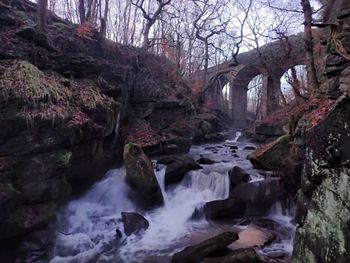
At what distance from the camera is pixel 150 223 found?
25.3 feet

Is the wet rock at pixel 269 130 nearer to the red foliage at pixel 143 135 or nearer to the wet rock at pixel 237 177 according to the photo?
the red foliage at pixel 143 135

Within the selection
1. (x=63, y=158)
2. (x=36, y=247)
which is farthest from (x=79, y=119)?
(x=36, y=247)

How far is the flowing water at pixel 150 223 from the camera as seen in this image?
642 cm

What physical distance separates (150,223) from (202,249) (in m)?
2.27

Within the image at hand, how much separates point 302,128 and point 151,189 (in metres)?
4.38

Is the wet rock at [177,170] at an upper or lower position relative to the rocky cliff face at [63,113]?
lower

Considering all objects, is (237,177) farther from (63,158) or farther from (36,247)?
(36,247)

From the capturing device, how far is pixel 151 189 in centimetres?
845

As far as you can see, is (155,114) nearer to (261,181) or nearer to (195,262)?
(261,181)

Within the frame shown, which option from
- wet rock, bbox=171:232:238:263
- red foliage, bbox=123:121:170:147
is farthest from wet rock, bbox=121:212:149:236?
red foliage, bbox=123:121:170:147

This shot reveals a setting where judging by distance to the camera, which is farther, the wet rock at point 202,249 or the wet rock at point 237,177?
the wet rock at point 237,177

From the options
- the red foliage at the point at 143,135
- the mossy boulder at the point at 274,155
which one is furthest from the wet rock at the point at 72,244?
the mossy boulder at the point at 274,155

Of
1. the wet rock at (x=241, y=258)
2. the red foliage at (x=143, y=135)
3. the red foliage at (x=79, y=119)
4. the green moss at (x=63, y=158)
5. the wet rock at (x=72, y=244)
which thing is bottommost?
the wet rock at (x=72, y=244)

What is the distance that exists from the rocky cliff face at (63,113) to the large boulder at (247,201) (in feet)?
11.7
